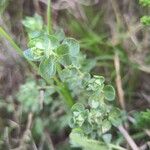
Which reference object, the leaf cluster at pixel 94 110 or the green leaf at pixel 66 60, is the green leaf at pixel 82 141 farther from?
the green leaf at pixel 66 60

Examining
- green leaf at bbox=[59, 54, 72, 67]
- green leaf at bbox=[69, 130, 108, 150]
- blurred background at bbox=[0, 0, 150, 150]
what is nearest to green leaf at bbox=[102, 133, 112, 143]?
green leaf at bbox=[69, 130, 108, 150]

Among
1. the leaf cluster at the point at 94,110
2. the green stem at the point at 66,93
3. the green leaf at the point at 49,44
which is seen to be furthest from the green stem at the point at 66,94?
the green leaf at the point at 49,44

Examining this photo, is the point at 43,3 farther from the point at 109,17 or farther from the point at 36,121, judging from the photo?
the point at 36,121

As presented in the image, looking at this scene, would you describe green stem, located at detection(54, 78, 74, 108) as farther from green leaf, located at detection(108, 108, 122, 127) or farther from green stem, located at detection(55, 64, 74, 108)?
green leaf, located at detection(108, 108, 122, 127)

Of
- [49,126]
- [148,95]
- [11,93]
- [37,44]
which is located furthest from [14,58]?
[148,95]

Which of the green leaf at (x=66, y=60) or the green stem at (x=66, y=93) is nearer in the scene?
the green leaf at (x=66, y=60)

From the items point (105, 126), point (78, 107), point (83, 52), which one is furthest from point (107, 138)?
point (83, 52)
